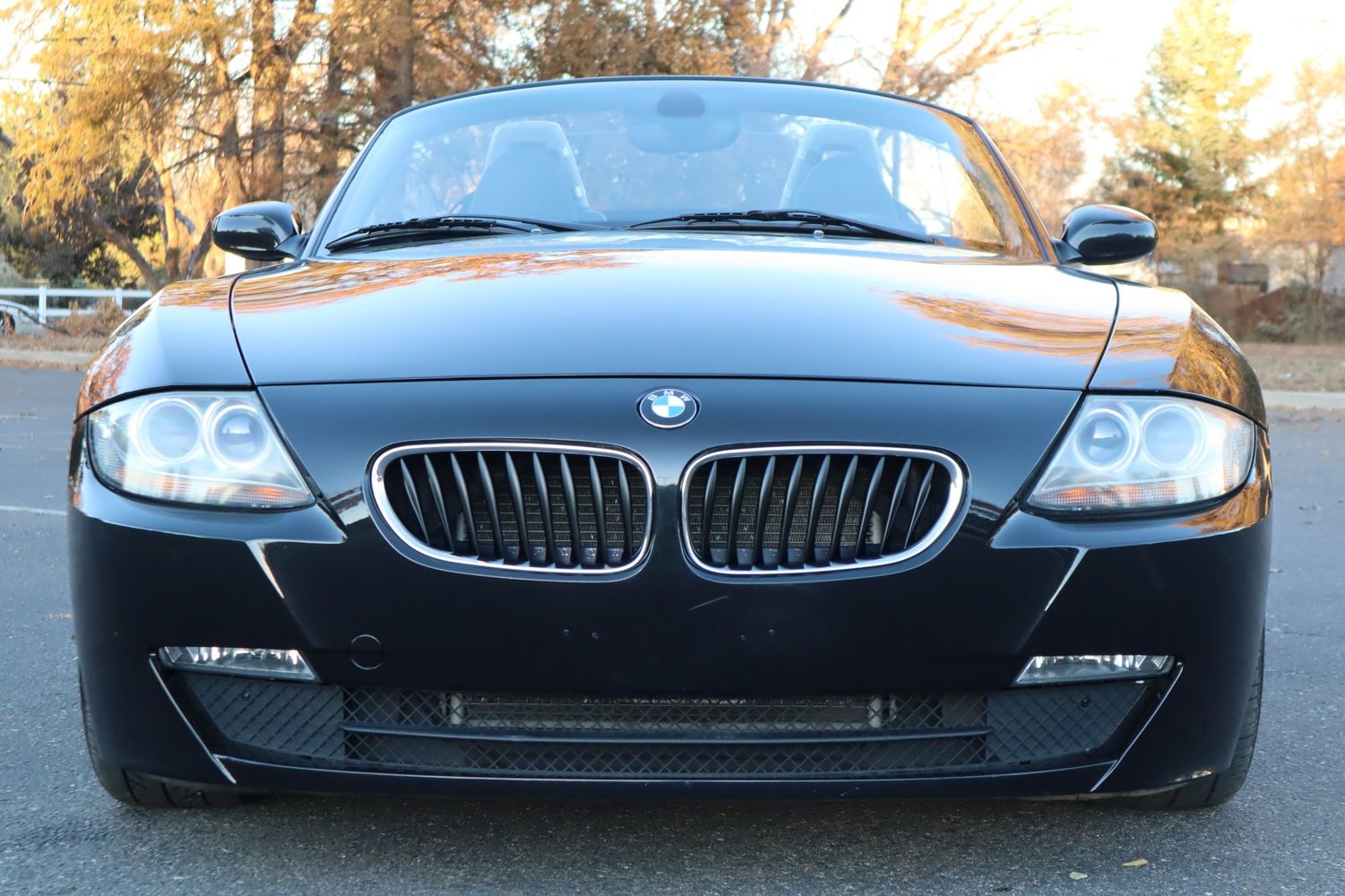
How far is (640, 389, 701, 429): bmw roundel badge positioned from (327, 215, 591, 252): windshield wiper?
1.19 m

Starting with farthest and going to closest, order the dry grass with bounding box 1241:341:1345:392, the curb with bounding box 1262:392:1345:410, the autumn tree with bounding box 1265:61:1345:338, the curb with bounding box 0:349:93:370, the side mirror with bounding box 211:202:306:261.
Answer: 1. the autumn tree with bounding box 1265:61:1345:338
2. the curb with bounding box 0:349:93:370
3. the dry grass with bounding box 1241:341:1345:392
4. the curb with bounding box 1262:392:1345:410
5. the side mirror with bounding box 211:202:306:261

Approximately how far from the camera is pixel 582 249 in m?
3.00

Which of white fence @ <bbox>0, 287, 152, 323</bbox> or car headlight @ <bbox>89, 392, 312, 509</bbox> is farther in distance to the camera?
white fence @ <bbox>0, 287, 152, 323</bbox>

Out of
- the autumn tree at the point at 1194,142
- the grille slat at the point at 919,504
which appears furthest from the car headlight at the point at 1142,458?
the autumn tree at the point at 1194,142

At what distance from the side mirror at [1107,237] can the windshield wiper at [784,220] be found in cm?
46

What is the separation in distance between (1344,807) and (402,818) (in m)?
1.73

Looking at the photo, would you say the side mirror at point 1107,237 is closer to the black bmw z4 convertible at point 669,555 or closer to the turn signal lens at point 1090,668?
the black bmw z4 convertible at point 669,555

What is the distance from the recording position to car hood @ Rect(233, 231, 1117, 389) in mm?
2354

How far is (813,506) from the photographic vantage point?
221 centimetres

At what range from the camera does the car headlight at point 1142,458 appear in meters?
2.27

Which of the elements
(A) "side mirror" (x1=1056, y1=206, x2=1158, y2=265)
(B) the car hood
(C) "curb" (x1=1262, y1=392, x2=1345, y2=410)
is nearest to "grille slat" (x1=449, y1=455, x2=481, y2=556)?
(B) the car hood

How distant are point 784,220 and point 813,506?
137cm

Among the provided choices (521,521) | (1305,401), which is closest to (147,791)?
(521,521)

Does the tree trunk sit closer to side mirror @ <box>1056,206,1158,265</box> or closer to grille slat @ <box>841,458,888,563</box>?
side mirror @ <box>1056,206,1158,265</box>
